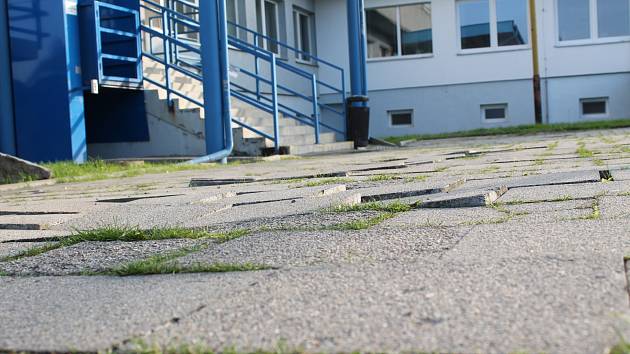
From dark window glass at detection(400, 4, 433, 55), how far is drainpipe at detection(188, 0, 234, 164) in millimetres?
10885

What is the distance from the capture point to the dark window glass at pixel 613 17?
1942cm

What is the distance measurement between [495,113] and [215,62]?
11.3m

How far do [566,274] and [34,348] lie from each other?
134cm

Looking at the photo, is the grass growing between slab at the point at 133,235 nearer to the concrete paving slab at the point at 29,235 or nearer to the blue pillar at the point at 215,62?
the concrete paving slab at the point at 29,235

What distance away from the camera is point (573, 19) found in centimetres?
1962

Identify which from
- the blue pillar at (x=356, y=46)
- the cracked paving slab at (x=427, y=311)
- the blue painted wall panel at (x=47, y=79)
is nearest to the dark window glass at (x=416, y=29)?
the blue pillar at (x=356, y=46)

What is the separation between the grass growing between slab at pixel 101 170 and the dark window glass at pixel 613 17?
13371 mm

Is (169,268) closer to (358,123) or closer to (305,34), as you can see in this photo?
(358,123)

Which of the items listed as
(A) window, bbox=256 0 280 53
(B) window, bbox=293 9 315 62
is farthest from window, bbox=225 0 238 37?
(B) window, bbox=293 9 315 62

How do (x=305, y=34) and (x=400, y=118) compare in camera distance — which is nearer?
(x=400, y=118)

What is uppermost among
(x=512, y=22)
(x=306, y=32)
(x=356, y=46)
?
(x=306, y=32)

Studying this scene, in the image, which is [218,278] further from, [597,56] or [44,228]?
[597,56]

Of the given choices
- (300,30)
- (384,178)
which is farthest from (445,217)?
(300,30)

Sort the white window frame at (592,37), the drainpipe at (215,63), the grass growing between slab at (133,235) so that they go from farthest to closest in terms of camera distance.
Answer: the white window frame at (592,37), the drainpipe at (215,63), the grass growing between slab at (133,235)
